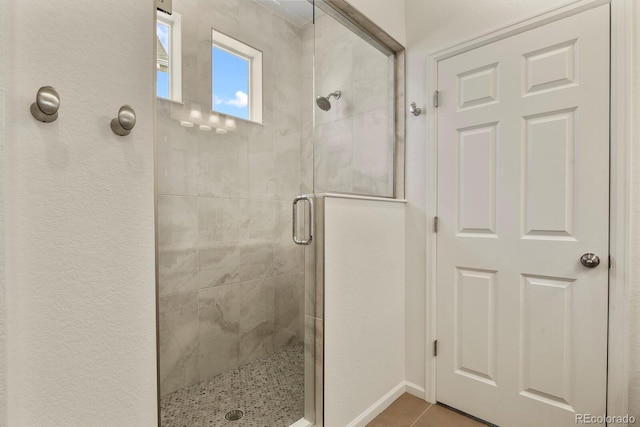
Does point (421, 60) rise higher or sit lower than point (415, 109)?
higher

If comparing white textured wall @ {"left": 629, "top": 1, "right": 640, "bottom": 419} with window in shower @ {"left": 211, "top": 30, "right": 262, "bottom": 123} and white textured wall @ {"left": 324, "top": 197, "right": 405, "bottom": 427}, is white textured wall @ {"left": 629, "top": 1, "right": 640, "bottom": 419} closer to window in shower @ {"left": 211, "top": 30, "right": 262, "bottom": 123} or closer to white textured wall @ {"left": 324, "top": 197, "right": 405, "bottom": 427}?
white textured wall @ {"left": 324, "top": 197, "right": 405, "bottom": 427}

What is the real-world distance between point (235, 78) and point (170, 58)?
0.37 m

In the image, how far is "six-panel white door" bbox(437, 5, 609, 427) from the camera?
143 cm

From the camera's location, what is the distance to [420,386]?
77.7 inches

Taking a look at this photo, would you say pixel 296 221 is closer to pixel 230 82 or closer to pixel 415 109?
pixel 230 82

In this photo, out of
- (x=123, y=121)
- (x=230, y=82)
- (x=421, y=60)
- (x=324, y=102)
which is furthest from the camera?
(x=421, y=60)

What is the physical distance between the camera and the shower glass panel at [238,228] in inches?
58.4

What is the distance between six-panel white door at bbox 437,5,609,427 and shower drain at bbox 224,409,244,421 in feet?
3.85

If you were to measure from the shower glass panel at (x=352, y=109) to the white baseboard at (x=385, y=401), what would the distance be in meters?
1.22

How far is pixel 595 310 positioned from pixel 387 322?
994 mm

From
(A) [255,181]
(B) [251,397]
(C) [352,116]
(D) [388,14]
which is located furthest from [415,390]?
(D) [388,14]

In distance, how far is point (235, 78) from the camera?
5.46 ft

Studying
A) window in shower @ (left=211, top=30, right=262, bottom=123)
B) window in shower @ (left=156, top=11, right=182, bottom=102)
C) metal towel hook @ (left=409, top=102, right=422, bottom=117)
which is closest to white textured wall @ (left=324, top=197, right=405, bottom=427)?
metal towel hook @ (left=409, top=102, right=422, bottom=117)

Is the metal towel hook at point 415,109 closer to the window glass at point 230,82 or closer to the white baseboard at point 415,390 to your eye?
the window glass at point 230,82
